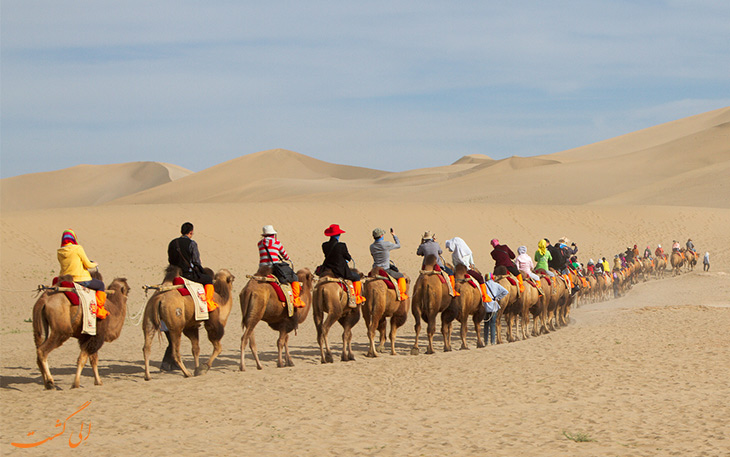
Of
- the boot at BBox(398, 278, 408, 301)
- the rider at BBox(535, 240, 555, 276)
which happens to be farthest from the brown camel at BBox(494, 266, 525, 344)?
the boot at BBox(398, 278, 408, 301)

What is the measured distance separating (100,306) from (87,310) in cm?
35

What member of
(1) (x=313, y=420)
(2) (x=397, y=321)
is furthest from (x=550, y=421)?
(2) (x=397, y=321)

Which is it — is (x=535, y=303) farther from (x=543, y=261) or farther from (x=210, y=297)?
(x=210, y=297)

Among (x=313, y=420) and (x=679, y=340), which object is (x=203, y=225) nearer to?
(x=679, y=340)

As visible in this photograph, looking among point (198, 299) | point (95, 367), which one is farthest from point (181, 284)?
point (95, 367)

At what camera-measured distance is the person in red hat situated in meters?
Answer: 15.4

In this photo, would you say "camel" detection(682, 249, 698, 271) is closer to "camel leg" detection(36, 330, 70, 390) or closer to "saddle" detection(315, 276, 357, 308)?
"saddle" detection(315, 276, 357, 308)

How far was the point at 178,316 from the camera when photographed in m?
13.5

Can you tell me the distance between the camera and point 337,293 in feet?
50.0

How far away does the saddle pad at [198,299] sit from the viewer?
13711 millimetres

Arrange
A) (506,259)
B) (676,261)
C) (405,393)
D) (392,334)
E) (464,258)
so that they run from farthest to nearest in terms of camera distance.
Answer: (676,261)
(506,259)
(464,258)
(392,334)
(405,393)

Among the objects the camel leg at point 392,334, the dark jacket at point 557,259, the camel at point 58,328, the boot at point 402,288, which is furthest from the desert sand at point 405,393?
the dark jacket at point 557,259

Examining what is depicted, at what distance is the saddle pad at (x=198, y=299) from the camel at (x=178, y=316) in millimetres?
103

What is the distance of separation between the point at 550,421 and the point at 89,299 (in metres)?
6.76
